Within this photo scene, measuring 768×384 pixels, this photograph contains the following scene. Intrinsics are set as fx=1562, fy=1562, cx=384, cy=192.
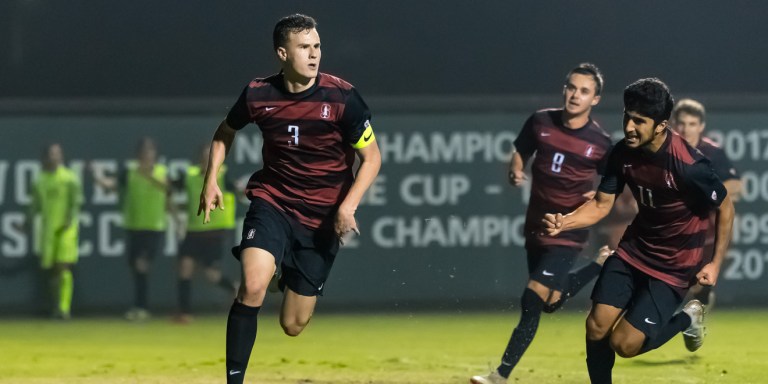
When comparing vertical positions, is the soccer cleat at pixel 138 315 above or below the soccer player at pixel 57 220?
below

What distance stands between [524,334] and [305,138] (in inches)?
89.8

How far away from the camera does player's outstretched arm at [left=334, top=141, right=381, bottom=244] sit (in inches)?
316

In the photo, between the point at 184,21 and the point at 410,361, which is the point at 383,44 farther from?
the point at 410,361

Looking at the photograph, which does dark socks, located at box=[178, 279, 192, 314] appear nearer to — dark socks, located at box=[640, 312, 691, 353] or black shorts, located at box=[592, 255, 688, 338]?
dark socks, located at box=[640, 312, 691, 353]

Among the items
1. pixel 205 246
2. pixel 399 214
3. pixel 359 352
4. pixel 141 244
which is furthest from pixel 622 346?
pixel 141 244

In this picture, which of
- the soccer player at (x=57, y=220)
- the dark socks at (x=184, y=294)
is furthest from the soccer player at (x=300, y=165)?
the soccer player at (x=57, y=220)

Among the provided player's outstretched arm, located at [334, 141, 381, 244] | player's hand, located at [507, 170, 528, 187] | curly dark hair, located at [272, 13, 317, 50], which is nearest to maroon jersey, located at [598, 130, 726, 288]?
player's outstretched arm, located at [334, 141, 381, 244]

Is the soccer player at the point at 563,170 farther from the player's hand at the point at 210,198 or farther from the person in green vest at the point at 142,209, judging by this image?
the person in green vest at the point at 142,209

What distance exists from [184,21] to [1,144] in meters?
4.08

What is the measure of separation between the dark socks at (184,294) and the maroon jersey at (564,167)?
551cm

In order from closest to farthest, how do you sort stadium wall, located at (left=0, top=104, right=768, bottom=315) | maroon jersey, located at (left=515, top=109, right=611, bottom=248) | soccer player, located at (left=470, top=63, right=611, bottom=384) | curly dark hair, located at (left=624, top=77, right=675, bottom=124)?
curly dark hair, located at (left=624, top=77, right=675, bottom=124) < soccer player, located at (left=470, top=63, right=611, bottom=384) < maroon jersey, located at (left=515, top=109, right=611, bottom=248) < stadium wall, located at (left=0, top=104, right=768, bottom=315)

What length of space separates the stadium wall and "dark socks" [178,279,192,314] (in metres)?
0.19

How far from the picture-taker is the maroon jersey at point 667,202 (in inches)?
310

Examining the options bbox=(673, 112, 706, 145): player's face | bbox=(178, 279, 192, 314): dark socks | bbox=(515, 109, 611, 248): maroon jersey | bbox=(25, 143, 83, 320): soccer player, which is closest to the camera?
bbox=(515, 109, 611, 248): maroon jersey
